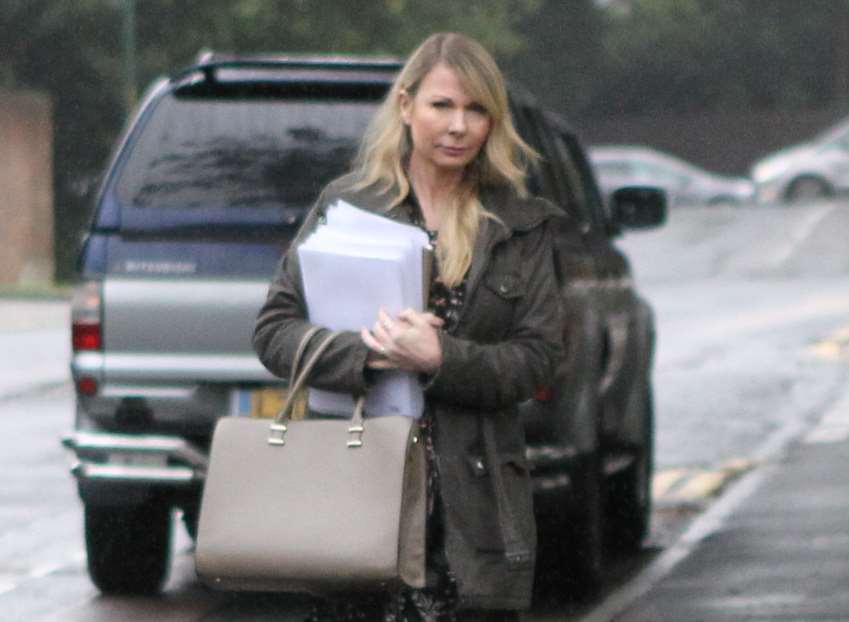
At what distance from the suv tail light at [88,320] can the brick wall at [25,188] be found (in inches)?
1084

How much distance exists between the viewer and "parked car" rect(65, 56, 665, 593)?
25.9ft

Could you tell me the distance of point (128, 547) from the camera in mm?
8750

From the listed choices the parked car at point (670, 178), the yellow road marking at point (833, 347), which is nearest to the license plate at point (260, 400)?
the yellow road marking at point (833, 347)

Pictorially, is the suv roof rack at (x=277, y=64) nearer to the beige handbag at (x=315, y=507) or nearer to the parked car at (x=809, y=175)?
the beige handbag at (x=315, y=507)

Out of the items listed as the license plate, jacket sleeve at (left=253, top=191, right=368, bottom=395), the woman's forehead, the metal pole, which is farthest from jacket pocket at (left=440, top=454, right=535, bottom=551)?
the metal pole

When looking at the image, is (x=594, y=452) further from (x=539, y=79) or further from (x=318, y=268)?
(x=539, y=79)

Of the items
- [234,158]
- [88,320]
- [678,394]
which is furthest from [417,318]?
[678,394]

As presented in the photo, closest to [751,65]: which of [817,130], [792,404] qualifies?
[817,130]

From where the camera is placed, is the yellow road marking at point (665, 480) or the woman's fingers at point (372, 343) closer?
the woman's fingers at point (372, 343)

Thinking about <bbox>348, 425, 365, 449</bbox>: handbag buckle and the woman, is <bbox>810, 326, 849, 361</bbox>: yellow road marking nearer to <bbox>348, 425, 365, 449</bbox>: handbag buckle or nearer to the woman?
the woman

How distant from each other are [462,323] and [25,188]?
104ft

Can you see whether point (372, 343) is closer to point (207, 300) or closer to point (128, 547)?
point (207, 300)

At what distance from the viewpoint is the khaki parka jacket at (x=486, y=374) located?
176 inches

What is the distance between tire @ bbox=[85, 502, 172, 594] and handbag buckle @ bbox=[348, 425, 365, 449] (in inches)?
161
